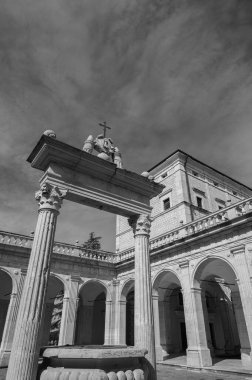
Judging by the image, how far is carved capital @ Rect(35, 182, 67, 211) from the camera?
709 cm

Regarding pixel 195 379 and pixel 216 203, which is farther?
pixel 216 203

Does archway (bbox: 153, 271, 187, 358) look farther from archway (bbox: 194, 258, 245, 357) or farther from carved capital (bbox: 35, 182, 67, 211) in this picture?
carved capital (bbox: 35, 182, 67, 211)

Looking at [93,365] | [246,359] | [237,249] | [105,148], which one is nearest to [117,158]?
[105,148]

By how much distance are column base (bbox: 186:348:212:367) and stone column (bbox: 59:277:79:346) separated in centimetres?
747

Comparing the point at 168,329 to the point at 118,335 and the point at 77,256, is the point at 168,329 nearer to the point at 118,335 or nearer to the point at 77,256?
the point at 118,335

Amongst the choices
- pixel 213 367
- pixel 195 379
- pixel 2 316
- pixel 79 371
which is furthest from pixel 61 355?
pixel 2 316

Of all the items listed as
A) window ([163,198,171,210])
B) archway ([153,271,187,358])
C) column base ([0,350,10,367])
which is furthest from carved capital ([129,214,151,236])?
window ([163,198,171,210])

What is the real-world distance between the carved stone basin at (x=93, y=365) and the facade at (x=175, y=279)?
8.35 m

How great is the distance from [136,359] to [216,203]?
74.3 feet

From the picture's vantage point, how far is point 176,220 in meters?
23.3

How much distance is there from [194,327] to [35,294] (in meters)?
10.7

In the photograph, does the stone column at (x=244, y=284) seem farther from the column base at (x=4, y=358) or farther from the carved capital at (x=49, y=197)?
the column base at (x=4, y=358)

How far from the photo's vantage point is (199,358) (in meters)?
12.9

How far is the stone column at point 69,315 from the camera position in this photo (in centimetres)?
1666
